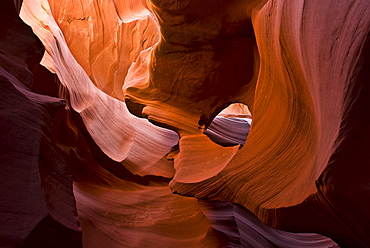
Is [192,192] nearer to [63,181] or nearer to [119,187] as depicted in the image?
[119,187]

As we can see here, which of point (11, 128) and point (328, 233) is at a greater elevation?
point (11, 128)

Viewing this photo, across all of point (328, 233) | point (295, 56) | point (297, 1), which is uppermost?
point (297, 1)

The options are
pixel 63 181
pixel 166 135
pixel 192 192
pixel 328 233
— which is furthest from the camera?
pixel 166 135

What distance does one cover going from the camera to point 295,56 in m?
1.70

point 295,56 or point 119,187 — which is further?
point 119,187

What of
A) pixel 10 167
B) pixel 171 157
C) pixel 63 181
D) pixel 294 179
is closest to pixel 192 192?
pixel 171 157

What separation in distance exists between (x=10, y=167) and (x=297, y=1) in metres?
1.40

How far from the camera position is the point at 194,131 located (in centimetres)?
319

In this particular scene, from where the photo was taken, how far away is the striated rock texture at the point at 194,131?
1.39m

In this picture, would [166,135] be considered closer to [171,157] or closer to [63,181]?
[171,157]

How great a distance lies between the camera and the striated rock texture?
139 cm

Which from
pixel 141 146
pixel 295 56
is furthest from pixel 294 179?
pixel 141 146

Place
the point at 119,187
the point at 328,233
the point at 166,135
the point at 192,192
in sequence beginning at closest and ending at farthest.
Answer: the point at 328,233 → the point at 192,192 → the point at 119,187 → the point at 166,135

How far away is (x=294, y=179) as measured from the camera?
188 cm
